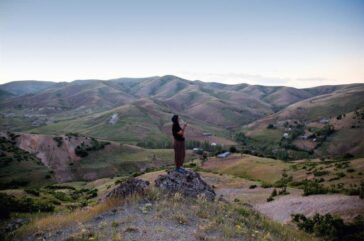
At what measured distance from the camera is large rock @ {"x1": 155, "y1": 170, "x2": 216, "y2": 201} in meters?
16.9

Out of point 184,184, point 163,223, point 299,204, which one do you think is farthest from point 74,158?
point 163,223

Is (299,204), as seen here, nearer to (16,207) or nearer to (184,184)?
(184,184)

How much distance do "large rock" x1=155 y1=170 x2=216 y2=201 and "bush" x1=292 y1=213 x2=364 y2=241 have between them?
7131mm

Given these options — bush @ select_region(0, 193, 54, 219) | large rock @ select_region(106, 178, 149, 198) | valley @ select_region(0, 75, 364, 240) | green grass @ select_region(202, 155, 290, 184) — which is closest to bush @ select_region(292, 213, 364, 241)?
valley @ select_region(0, 75, 364, 240)

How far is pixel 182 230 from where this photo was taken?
488 inches

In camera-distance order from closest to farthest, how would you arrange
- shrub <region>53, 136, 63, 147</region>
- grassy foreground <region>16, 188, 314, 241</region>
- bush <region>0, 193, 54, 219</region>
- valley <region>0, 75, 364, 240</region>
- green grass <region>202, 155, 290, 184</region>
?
grassy foreground <region>16, 188, 314, 241</region>
valley <region>0, 75, 364, 240</region>
bush <region>0, 193, 54, 219</region>
green grass <region>202, 155, 290, 184</region>
shrub <region>53, 136, 63, 147</region>

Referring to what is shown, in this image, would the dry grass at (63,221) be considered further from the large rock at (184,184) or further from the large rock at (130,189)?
the large rock at (184,184)

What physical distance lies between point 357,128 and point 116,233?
523 feet

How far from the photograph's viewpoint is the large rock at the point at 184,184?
16.9m

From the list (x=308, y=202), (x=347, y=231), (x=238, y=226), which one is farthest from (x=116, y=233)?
(x=308, y=202)

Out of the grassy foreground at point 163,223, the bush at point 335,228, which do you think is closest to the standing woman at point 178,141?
the grassy foreground at point 163,223

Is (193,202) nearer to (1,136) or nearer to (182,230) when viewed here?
(182,230)

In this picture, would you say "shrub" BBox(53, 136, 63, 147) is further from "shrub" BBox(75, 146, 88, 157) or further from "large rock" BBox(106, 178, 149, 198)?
"large rock" BBox(106, 178, 149, 198)

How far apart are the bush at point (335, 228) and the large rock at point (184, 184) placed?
7131mm
